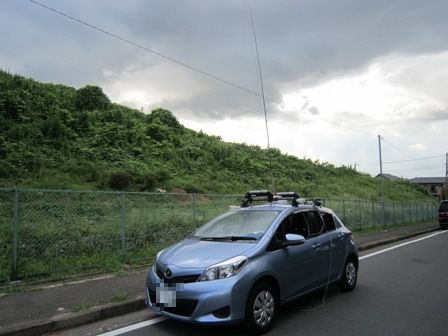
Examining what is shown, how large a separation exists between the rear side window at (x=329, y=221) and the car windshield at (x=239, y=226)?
4.25ft

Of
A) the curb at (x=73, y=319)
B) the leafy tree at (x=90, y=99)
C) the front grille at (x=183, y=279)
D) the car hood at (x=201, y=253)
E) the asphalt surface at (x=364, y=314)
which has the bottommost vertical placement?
the asphalt surface at (x=364, y=314)

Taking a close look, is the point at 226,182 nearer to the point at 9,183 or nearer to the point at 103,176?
the point at 103,176

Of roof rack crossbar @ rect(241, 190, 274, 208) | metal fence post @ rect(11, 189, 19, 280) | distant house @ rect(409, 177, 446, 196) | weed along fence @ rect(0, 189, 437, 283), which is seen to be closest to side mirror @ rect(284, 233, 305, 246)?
roof rack crossbar @ rect(241, 190, 274, 208)

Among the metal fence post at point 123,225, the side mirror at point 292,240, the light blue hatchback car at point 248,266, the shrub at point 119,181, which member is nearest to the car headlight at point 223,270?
the light blue hatchback car at point 248,266

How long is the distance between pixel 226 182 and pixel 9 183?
474 inches

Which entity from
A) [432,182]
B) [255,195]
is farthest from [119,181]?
[432,182]

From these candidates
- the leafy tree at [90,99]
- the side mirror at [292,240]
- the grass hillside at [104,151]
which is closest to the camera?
the side mirror at [292,240]

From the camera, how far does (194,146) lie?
2752 centimetres

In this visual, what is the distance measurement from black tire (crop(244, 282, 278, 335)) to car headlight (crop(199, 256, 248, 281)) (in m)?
0.35

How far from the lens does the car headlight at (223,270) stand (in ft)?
14.7

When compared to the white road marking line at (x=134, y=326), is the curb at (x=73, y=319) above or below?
above

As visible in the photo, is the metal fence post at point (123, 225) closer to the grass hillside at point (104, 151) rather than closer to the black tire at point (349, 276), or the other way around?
the black tire at point (349, 276)

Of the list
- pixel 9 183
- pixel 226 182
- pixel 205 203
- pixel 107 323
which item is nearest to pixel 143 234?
pixel 205 203

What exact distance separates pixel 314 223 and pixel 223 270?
93.7 inches
